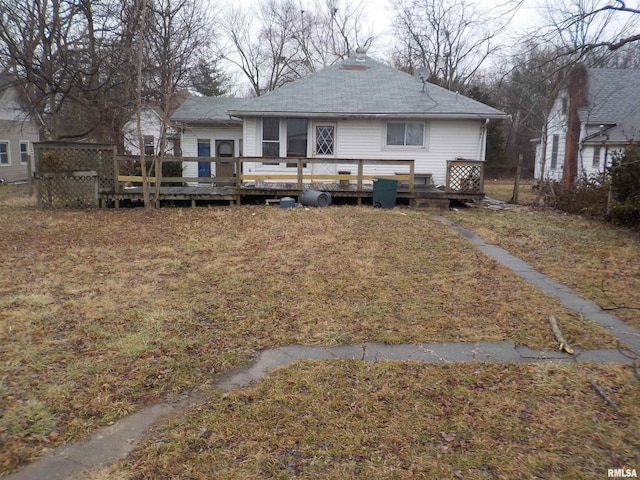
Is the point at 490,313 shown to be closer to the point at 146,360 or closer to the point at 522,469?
the point at 522,469

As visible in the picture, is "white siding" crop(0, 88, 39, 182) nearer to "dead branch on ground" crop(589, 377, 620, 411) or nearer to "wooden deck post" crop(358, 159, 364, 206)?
"wooden deck post" crop(358, 159, 364, 206)

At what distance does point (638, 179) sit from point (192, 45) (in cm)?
1871

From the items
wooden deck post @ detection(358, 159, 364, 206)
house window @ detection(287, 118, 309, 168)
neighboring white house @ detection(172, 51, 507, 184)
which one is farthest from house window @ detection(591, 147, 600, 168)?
house window @ detection(287, 118, 309, 168)

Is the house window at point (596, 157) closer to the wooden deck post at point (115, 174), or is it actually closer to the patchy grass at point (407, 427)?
the wooden deck post at point (115, 174)

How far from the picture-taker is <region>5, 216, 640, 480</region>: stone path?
272 centimetres

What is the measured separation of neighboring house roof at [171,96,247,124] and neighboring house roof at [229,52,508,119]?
3.29 meters

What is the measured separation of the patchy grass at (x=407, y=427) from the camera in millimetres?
2666

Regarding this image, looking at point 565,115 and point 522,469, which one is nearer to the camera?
point 522,469

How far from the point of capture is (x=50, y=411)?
3.20 m

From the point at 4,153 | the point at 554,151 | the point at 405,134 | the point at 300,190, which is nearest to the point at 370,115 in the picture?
the point at 405,134

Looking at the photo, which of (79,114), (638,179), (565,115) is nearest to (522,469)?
(638,179)

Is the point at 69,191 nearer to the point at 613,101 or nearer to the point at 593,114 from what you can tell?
the point at 593,114

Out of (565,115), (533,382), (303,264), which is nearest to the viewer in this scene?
(533,382)

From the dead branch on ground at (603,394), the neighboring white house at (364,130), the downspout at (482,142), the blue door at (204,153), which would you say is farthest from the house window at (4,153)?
the dead branch on ground at (603,394)
